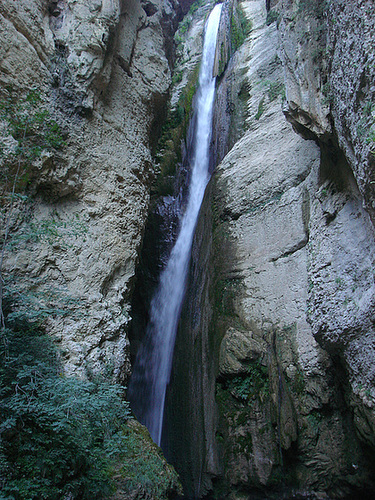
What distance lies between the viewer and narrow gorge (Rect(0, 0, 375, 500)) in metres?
4.66

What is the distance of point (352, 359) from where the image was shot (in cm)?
477

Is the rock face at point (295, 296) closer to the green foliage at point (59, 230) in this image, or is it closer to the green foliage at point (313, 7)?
the green foliage at point (313, 7)

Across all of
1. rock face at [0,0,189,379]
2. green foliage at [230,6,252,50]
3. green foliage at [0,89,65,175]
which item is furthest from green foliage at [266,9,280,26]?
green foliage at [0,89,65,175]

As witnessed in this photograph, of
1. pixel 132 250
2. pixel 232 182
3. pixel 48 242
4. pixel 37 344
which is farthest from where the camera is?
pixel 232 182

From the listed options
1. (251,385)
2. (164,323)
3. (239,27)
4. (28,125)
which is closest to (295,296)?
(251,385)

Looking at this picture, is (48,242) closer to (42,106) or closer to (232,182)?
(42,106)

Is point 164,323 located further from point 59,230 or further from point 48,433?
point 48,433

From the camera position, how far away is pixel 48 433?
4.65 meters

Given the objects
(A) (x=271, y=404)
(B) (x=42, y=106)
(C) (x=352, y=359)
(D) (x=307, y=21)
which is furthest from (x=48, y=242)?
(D) (x=307, y=21)

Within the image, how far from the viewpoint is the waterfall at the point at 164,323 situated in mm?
8477

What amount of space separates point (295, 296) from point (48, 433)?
4740mm

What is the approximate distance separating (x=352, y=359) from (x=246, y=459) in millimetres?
2820

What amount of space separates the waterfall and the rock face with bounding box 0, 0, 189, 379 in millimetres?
2122

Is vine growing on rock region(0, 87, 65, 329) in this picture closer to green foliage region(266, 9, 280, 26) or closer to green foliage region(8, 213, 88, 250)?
green foliage region(8, 213, 88, 250)
